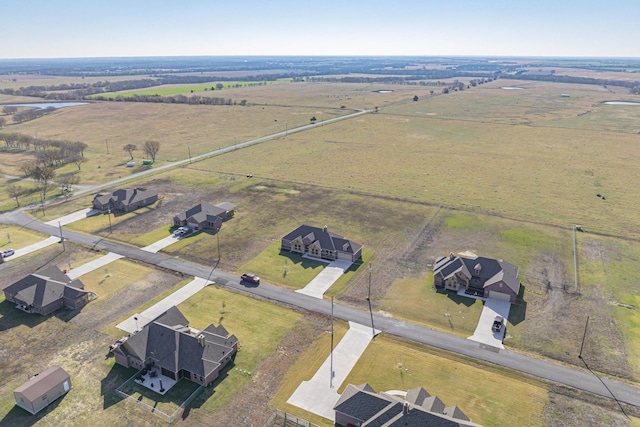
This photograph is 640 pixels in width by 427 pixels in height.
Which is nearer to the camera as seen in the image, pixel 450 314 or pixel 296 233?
pixel 450 314

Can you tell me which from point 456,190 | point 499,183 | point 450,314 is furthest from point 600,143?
point 450,314

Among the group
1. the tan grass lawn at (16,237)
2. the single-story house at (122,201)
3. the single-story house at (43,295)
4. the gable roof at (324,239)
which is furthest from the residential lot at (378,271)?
the gable roof at (324,239)

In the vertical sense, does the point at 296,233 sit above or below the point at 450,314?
above

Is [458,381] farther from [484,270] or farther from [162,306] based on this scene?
[162,306]

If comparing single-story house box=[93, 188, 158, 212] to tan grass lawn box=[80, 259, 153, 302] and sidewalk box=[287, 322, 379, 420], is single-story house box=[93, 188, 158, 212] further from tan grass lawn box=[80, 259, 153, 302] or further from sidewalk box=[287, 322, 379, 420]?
sidewalk box=[287, 322, 379, 420]

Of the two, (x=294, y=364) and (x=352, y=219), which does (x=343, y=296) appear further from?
(x=352, y=219)

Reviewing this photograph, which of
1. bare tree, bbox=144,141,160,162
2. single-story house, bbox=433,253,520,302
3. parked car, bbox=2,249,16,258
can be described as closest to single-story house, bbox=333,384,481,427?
single-story house, bbox=433,253,520,302

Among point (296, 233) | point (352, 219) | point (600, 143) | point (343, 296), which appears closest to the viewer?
point (343, 296)
